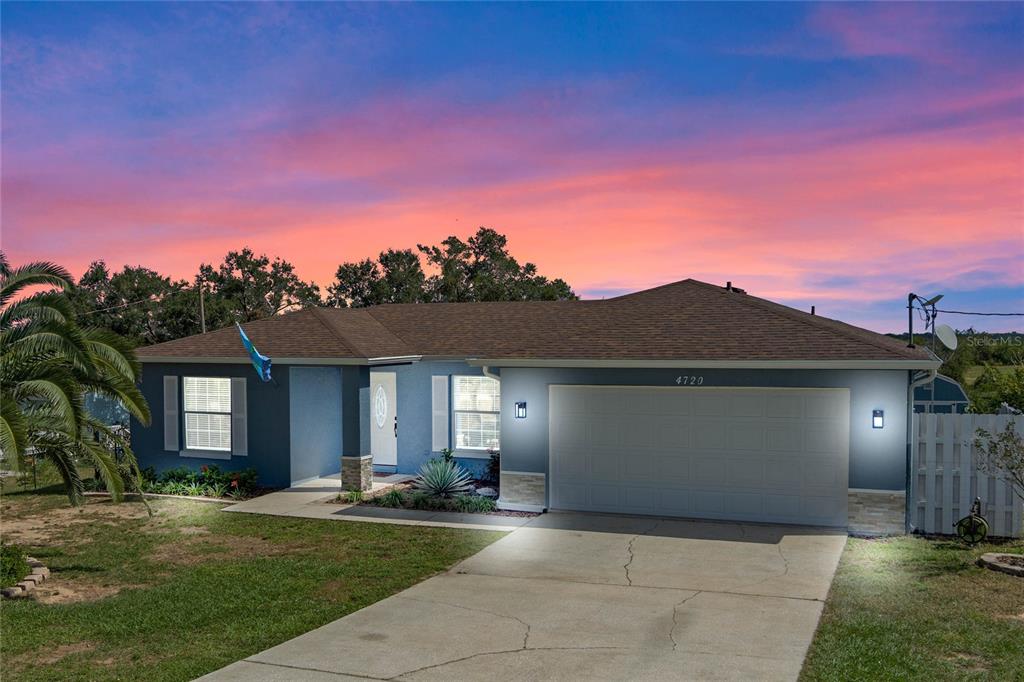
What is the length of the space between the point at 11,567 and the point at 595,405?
916 cm

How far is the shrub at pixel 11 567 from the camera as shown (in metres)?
10.2

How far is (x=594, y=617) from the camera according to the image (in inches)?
350

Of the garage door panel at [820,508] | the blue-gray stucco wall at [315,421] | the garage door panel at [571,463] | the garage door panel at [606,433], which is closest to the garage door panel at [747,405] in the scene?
the garage door panel at [820,508]

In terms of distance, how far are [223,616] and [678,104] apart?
13.9 meters

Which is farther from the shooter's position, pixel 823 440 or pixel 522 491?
pixel 522 491

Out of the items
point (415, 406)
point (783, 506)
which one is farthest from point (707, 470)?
point (415, 406)

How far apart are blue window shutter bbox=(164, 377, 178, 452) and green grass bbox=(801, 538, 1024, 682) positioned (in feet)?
47.1

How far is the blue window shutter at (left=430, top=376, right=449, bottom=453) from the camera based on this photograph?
18406 mm

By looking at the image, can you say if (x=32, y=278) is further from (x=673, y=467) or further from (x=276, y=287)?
(x=276, y=287)

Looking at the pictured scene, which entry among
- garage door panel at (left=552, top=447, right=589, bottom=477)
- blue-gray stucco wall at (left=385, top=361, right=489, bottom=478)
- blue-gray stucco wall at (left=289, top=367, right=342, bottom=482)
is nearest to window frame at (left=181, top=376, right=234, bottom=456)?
blue-gray stucco wall at (left=289, top=367, right=342, bottom=482)

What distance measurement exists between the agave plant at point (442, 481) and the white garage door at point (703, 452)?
2004 mm

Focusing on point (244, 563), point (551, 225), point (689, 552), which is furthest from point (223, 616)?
point (551, 225)

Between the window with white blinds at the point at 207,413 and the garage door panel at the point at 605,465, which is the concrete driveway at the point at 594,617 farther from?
the window with white blinds at the point at 207,413

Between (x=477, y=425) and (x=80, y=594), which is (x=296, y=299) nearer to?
(x=477, y=425)
